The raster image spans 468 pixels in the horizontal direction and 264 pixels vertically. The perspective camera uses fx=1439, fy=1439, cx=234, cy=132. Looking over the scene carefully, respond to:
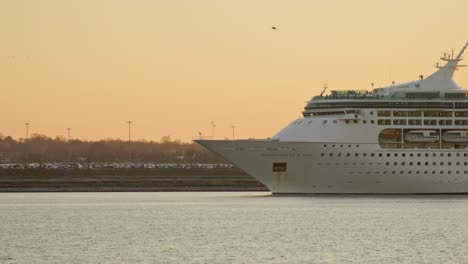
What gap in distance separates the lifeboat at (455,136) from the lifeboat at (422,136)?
98 cm

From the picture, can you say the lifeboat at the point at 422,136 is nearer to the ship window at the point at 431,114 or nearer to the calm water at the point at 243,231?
the ship window at the point at 431,114

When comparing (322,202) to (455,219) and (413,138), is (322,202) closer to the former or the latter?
(413,138)

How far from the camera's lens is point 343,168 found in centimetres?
13238

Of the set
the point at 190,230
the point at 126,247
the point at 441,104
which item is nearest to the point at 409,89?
the point at 441,104

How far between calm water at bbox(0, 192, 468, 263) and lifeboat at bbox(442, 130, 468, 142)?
217 inches

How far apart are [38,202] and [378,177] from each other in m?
39.5

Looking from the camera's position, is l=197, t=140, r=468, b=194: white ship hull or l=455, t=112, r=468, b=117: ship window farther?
l=455, t=112, r=468, b=117: ship window

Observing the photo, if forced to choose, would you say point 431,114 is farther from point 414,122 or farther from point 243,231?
point 243,231

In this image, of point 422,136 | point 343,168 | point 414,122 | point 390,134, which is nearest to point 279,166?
point 343,168

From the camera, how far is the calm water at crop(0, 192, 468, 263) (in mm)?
81438

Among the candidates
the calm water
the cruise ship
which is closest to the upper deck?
the cruise ship

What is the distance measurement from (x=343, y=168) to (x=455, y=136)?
11932 millimetres

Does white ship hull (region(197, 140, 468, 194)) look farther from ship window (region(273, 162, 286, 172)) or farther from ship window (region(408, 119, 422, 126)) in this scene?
ship window (region(408, 119, 422, 126))

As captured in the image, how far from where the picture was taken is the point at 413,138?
Answer: 443 ft
